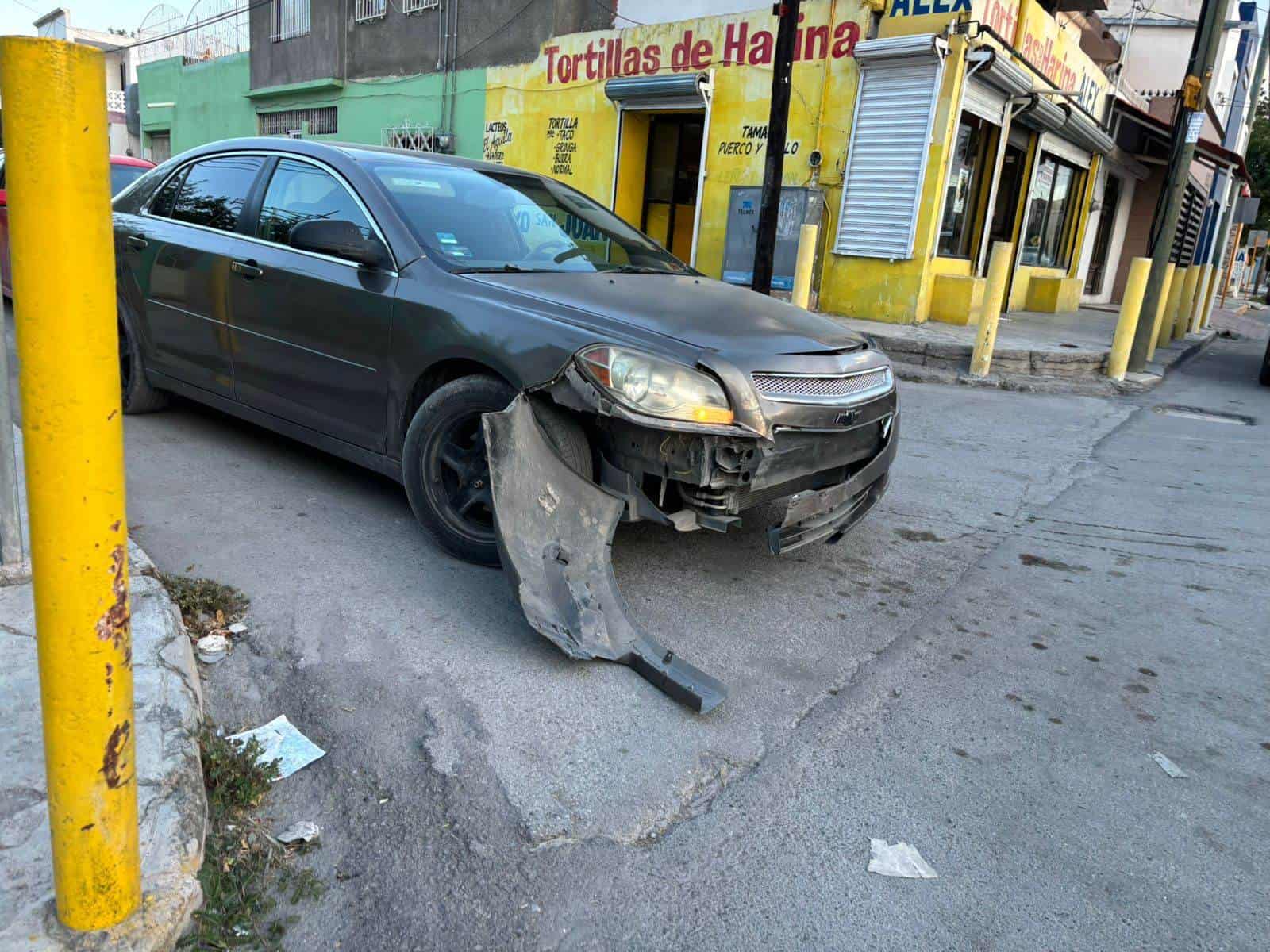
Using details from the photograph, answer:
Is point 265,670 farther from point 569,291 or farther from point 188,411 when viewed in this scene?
point 188,411

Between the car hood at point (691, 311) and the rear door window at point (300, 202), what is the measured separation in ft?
2.91

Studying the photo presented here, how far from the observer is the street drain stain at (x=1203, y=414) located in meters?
8.70

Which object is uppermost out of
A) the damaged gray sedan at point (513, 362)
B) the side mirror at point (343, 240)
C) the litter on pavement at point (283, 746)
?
the side mirror at point (343, 240)

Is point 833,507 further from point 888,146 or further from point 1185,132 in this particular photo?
point 888,146

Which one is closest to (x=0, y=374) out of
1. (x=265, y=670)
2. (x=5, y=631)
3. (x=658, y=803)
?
(x=5, y=631)

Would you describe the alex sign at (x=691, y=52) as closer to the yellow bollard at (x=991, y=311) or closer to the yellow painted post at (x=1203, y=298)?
the yellow bollard at (x=991, y=311)

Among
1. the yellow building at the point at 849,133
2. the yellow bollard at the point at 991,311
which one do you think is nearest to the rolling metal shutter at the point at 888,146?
the yellow building at the point at 849,133

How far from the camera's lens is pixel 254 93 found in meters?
20.8

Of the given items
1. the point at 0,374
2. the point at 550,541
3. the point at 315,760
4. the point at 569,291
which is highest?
the point at 569,291

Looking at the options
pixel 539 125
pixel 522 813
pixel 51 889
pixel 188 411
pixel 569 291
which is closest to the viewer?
pixel 51 889

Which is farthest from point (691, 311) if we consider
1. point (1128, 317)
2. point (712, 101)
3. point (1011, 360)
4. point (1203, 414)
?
point (712, 101)

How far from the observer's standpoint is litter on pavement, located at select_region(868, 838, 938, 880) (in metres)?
2.19

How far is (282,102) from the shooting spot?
20.5 metres

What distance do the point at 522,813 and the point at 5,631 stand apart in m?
1.67
